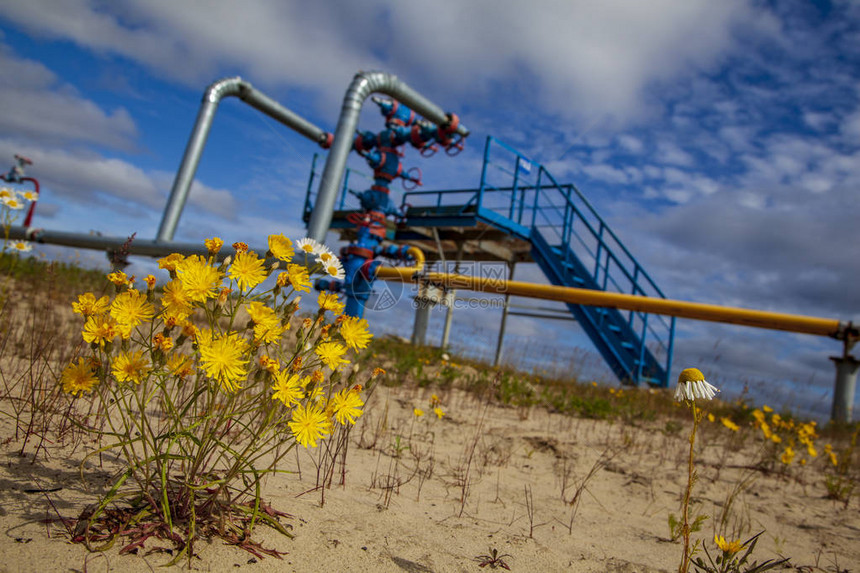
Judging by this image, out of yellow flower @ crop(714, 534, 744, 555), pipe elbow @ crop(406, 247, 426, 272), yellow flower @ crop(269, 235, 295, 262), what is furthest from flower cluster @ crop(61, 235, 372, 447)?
pipe elbow @ crop(406, 247, 426, 272)

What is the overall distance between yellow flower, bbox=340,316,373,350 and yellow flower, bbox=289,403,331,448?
0.74ft

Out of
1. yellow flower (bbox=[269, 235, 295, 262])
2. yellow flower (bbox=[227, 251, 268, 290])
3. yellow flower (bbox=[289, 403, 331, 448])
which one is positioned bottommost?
yellow flower (bbox=[289, 403, 331, 448])

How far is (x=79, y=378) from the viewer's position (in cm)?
124

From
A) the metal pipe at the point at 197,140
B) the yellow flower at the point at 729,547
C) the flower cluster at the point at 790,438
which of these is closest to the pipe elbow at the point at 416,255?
the flower cluster at the point at 790,438

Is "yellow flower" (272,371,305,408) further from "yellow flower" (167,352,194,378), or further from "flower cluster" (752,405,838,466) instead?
"flower cluster" (752,405,838,466)

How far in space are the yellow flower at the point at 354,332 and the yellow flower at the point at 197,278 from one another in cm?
36

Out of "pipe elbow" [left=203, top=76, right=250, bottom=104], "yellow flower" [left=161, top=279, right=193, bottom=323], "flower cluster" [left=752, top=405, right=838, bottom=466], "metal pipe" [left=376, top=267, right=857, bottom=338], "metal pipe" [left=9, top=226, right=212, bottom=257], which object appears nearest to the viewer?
"yellow flower" [left=161, top=279, right=193, bottom=323]

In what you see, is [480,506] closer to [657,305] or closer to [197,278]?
[197,278]

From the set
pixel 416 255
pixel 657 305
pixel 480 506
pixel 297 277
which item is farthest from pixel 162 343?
pixel 416 255

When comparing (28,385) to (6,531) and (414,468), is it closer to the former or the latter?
(6,531)

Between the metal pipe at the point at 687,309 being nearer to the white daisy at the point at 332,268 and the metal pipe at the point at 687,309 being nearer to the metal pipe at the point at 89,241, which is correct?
the white daisy at the point at 332,268

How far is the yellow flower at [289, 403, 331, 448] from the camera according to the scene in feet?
3.87

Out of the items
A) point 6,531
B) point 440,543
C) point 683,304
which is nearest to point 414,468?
point 440,543

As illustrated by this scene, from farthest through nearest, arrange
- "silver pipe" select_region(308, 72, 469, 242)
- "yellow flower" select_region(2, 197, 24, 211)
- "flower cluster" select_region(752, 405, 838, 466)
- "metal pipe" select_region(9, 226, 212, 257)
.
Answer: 1. "metal pipe" select_region(9, 226, 212, 257)
2. "silver pipe" select_region(308, 72, 469, 242)
3. "flower cluster" select_region(752, 405, 838, 466)
4. "yellow flower" select_region(2, 197, 24, 211)
